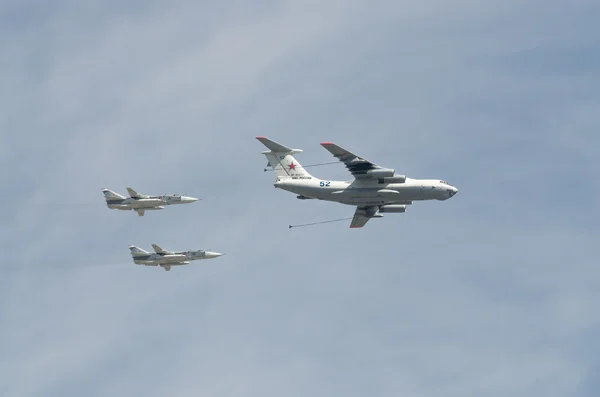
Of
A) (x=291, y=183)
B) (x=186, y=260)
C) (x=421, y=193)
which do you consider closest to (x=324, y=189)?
(x=291, y=183)

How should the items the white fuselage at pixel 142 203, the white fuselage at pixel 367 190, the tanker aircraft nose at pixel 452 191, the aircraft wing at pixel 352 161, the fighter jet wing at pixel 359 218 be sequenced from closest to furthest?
1. the aircraft wing at pixel 352 161
2. the white fuselage at pixel 367 190
3. the tanker aircraft nose at pixel 452 191
4. the fighter jet wing at pixel 359 218
5. the white fuselage at pixel 142 203

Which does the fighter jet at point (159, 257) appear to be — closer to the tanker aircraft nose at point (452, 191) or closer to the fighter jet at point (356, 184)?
the fighter jet at point (356, 184)

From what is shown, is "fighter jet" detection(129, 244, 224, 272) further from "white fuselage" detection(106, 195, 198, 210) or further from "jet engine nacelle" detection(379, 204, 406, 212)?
"jet engine nacelle" detection(379, 204, 406, 212)

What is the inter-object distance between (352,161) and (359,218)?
10.3 m

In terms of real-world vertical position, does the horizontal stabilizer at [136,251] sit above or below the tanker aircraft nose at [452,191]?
below

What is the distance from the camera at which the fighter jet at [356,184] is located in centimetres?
7831

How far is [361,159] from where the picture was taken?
7756cm

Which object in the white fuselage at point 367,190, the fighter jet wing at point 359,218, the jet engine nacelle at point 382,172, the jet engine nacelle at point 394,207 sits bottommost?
the fighter jet wing at point 359,218

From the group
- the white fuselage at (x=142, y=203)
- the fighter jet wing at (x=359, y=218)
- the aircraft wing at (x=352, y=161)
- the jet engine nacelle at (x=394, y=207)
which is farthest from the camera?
the white fuselage at (x=142, y=203)

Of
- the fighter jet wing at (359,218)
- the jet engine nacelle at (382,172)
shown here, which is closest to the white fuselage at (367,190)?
the jet engine nacelle at (382,172)

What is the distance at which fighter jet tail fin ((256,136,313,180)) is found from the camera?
8088 cm

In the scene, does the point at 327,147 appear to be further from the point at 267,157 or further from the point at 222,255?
the point at 222,255

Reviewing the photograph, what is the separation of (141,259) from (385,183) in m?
31.3

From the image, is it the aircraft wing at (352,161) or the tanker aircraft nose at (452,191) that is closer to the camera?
the aircraft wing at (352,161)
